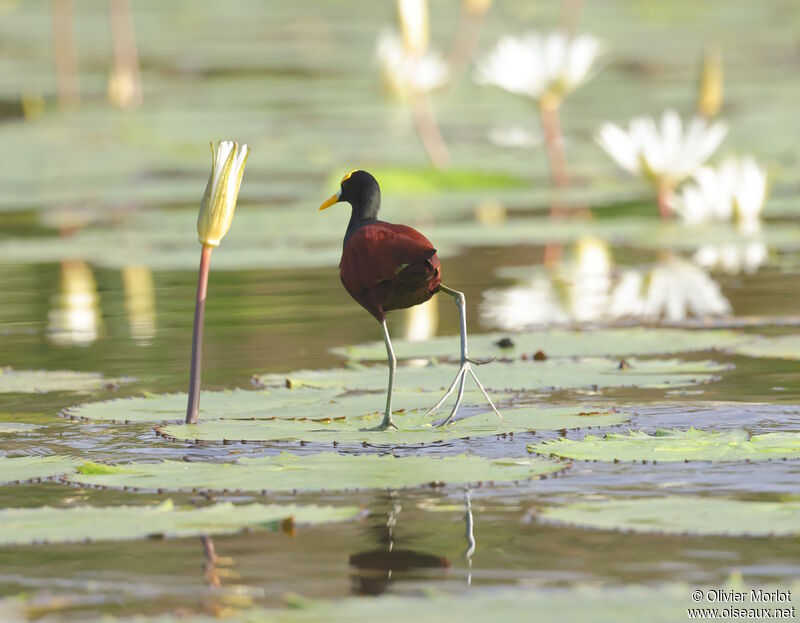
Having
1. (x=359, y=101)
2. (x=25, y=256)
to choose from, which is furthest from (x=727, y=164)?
(x=359, y=101)

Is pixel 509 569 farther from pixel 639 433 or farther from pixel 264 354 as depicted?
pixel 264 354

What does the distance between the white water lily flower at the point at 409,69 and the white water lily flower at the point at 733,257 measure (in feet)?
8.69

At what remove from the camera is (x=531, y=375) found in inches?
213

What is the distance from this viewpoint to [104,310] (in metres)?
7.64

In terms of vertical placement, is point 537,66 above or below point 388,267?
above

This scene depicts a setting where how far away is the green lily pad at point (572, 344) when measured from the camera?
19.4ft

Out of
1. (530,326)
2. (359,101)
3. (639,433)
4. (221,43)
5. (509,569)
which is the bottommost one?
(509,569)

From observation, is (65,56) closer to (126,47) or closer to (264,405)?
(126,47)

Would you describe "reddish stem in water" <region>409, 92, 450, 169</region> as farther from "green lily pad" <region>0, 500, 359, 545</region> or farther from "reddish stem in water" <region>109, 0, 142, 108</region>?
"green lily pad" <region>0, 500, 359, 545</region>

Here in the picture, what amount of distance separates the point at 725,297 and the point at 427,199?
3.87 m

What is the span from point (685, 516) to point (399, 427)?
3.85ft

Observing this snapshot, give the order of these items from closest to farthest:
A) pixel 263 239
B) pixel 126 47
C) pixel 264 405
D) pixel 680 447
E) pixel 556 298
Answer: pixel 680 447 < pixel 264 405 < pixel 556 298 < pixel 263 239 < pixel 126 47

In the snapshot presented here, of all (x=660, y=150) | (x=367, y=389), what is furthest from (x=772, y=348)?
(x=660, y=150)

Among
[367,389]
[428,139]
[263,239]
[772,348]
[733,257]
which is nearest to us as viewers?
[367,389]
